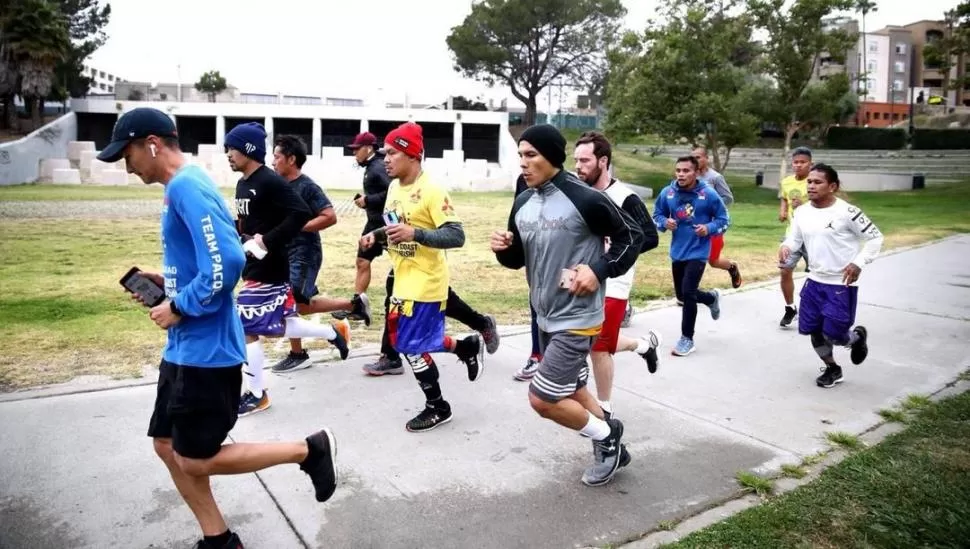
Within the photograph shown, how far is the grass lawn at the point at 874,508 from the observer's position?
3314 mm

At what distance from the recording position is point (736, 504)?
3.74 m

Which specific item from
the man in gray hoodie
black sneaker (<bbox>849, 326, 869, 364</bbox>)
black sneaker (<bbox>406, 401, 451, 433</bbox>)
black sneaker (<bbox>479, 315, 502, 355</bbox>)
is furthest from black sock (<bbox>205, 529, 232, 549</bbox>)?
black sneaker (<bbox>849, 326, 869, 364</bbox>)

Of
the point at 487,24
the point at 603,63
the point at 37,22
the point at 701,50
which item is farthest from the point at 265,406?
the point at 603,63

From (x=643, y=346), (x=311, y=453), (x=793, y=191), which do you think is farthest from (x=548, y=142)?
(x=793, y=191)

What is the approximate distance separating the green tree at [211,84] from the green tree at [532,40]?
16.3 meters

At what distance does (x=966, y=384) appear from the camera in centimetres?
579

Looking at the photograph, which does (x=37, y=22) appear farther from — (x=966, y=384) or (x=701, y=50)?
(x=966, y=384)

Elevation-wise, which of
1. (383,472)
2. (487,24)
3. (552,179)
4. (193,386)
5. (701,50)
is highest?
(487,24)

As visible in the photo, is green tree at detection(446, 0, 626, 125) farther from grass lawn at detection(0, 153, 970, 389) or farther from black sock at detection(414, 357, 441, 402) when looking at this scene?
black sock at detection(414, 357, 441, 402)

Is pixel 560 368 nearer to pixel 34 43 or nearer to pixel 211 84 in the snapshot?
pixel 34 43

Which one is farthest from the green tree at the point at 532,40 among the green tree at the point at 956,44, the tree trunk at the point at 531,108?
the green tree at the point at 956,44

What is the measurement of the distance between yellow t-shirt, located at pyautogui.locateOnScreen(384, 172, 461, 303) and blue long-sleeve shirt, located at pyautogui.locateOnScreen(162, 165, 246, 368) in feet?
5.76

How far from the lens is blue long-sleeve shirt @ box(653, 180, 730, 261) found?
6.77m

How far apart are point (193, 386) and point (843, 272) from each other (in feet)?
16.1
